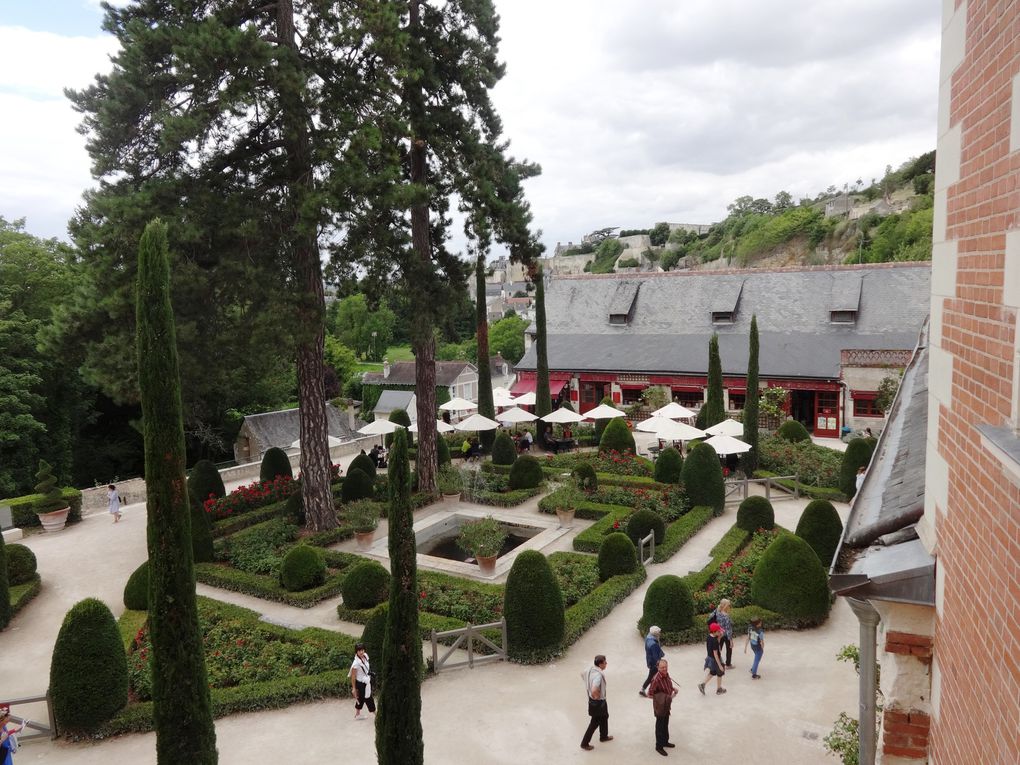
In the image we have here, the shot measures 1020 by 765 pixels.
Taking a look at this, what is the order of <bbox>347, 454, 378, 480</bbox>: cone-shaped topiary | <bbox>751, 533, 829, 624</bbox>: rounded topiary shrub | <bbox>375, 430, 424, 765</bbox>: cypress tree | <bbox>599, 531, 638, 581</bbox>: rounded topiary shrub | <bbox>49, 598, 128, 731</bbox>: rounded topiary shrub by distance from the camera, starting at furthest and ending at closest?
<bbox>347, 454, 378, 480</bbox>: cone-shaped topiary, <bbox>599, 531, 638, 581</bbox>: rounded topiary shrub, <bbox>751, 533, 829, 624</bbox>: rounded topiary shrub, <bbox>49, 598, 128, 731</bbox>: rounded topiary shrub, <bbox>375, 430, 424, 765</bbox>: cypress tree

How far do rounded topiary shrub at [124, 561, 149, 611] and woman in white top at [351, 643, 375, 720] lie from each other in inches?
269

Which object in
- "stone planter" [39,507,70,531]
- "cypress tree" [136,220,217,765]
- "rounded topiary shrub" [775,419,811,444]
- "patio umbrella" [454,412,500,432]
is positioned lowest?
"stone planter" [39,507,70,531]

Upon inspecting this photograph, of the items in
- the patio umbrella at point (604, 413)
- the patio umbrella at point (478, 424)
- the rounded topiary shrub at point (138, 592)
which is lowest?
the rounded topiary shrub at point (138, 592)

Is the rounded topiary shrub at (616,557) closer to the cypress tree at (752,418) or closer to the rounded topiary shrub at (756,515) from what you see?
the rounded topiary shrub at (756,515)

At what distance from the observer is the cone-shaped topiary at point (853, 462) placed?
826 inches

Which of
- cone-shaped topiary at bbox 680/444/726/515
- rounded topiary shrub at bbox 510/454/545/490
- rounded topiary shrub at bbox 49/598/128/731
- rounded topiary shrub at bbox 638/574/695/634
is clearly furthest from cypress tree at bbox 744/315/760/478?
rounded topiary shrub at bbox 49/598/128/731

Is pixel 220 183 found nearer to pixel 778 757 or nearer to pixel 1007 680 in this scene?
pixel 778 757

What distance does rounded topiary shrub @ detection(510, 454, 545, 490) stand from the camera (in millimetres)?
22859

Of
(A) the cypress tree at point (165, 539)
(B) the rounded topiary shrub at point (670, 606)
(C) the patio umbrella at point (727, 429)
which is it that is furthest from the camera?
(C) the patio umbrella at point (727, 429)

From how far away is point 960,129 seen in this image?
3232 mm

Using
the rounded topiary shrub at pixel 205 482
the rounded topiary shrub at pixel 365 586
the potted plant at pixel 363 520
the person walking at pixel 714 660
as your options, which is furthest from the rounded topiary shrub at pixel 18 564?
the person walking at pixel 714 660

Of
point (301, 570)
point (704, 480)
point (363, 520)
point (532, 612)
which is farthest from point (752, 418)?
point (301, 570)

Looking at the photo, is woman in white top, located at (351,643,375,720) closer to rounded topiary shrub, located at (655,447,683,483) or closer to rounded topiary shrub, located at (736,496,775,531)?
rounded topiary shrub, located at (736,496,775,531)

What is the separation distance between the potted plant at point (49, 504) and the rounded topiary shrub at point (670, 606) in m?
19.4
